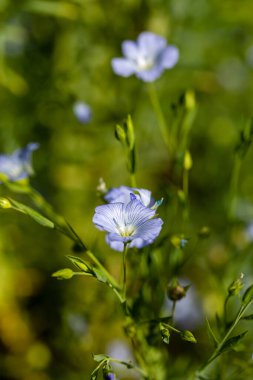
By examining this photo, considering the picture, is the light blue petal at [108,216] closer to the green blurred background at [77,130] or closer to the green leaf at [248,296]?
the green leaf at [248,296]

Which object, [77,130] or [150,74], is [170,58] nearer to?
[150,74]

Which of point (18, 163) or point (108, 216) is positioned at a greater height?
point (18, 163)

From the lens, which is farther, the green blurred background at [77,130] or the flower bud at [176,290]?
the green blurred background at [77,130]

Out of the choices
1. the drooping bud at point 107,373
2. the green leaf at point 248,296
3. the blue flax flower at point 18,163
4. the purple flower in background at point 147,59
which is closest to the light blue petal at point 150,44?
the purple flower in background at point 147,59

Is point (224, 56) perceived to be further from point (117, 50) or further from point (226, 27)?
point (117, 50)

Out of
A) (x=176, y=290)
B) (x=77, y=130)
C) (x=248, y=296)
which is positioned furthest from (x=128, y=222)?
(x=77, y=130)

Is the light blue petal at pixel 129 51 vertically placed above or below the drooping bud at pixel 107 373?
above

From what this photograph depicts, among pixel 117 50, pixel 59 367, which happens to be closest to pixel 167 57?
pixel 117 50
